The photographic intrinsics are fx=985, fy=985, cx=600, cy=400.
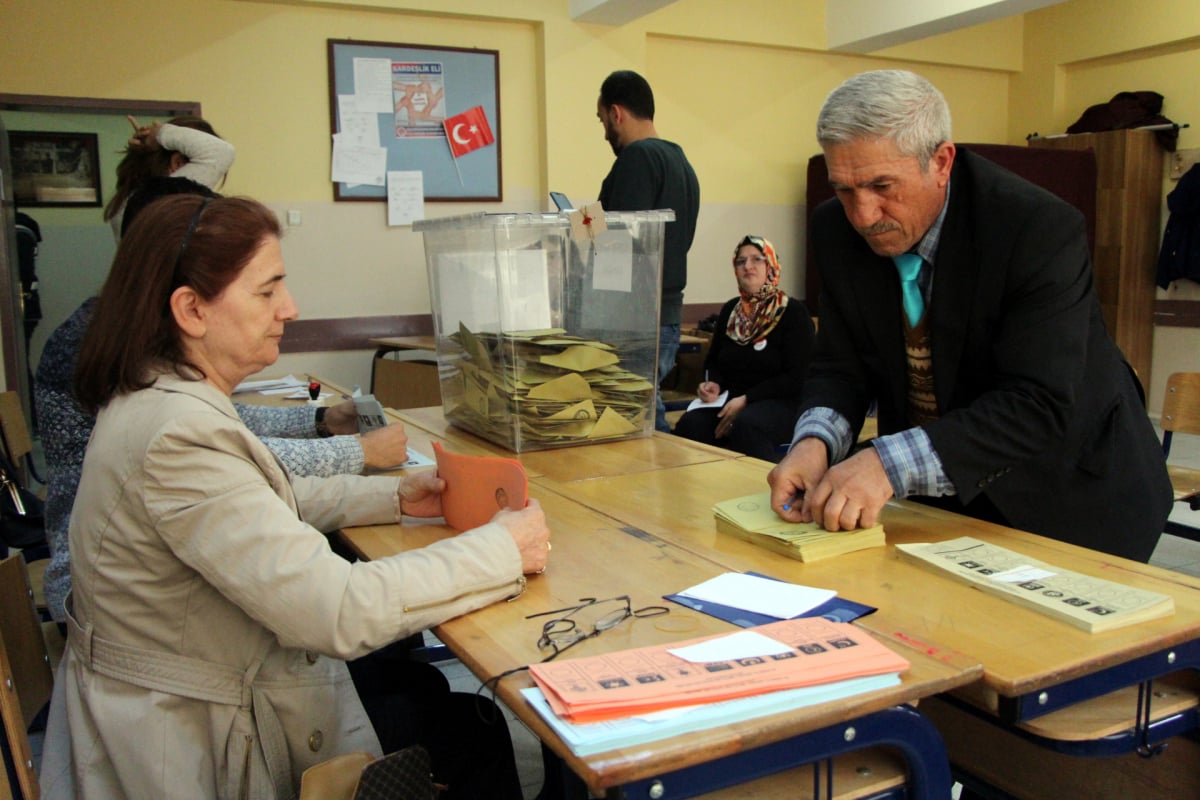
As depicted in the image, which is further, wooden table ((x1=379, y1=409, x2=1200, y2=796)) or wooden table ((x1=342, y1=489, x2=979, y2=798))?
wooden table ((x1=379, y1=409, x2=1200, y2=796))

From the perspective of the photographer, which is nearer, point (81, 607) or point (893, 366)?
point (81, 607)

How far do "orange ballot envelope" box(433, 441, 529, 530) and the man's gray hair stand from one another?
2.24ft

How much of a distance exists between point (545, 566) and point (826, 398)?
65 cm

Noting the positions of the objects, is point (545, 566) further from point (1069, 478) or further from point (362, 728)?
point (1069, 478)

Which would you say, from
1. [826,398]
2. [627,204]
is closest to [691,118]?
[627,204]

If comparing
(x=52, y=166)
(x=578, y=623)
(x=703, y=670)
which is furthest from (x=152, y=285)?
(x=52, y=166)

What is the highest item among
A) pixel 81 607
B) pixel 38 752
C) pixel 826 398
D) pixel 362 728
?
pixel 826 398

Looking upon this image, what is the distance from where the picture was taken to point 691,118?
6.52 m

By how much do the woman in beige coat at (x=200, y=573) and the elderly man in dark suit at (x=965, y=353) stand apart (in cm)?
60

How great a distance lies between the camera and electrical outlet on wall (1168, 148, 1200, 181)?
22.1ft

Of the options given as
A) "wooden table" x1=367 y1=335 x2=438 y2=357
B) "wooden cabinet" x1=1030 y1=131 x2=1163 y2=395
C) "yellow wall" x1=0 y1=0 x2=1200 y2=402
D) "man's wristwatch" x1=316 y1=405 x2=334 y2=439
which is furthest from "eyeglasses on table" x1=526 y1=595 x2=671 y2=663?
"wooden cabinet" x1=1030 y1=131 x2=1163 y2=395

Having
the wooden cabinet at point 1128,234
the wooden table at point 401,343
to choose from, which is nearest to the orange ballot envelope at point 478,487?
the wooden table at point 401,343

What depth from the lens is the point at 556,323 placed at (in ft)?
6.82

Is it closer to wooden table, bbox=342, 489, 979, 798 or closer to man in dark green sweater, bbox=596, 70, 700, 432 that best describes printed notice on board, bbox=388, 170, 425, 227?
man in dark green sweater, bbox=596, 70, 700, 432
